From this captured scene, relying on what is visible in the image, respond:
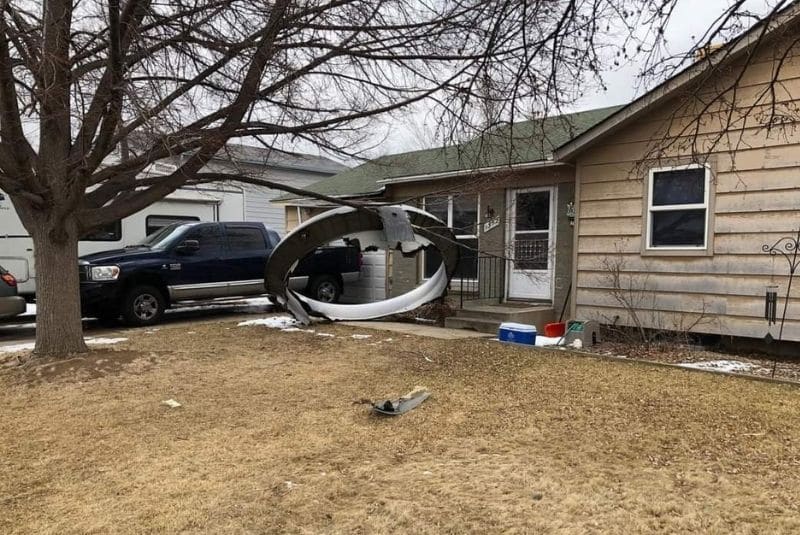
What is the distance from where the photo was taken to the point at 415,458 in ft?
13.0

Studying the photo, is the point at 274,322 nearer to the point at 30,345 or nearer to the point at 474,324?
the point at 474,324

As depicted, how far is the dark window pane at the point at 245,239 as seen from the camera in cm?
1176

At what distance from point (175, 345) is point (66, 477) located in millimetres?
4226

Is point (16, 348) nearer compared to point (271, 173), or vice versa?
point (16, 348)

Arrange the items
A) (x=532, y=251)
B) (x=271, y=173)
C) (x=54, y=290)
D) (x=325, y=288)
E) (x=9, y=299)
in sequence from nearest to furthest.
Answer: (x=54, y=290)
(x=9, y=299)
(x=532, y=251)
(x=325, y=288)
(x=271, y=173)

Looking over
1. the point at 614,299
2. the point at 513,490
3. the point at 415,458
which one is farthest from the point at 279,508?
the point at 614,299

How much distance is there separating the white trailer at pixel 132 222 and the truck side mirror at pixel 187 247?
0.89 metres

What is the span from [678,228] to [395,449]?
18.0ft

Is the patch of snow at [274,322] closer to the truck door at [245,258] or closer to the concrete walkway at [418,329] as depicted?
the concrete walkway at [418,329]

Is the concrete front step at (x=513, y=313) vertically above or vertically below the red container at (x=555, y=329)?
above

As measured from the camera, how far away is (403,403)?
5.05 m

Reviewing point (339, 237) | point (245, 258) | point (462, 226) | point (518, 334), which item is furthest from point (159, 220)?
point (518, 334)

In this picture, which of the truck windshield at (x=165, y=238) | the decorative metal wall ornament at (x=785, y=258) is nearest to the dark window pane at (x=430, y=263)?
the truck windshield at (x=165, y=238)

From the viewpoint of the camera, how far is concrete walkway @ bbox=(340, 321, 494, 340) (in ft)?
28.1
